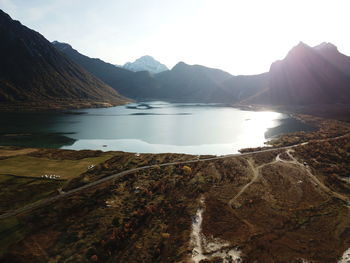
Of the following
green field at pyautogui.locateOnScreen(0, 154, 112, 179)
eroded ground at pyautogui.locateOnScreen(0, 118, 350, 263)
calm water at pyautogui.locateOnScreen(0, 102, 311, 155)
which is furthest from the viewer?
calm water at pyautogui.locateOnScreen(0, 102, 311, 155)

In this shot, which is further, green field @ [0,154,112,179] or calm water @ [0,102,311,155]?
calm water @ [0,102,311,155]

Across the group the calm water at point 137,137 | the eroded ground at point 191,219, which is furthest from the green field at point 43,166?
the calm water at point 137,137

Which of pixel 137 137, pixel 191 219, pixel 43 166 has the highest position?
pixel 43 166

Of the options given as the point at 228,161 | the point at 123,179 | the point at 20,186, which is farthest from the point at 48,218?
the point at 228,161

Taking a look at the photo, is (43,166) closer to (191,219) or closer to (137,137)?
(191,219)

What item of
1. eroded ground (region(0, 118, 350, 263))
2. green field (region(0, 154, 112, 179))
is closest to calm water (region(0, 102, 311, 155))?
green field (region(0, 154, 112, 179))

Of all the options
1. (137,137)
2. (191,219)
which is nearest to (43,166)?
(191,219)

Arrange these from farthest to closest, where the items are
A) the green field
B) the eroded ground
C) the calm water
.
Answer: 1. the calm water
2. the green field
3. the eroded ground

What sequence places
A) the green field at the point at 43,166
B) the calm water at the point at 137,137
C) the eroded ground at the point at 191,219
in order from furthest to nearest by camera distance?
the calm water at the point at 137,137 → the green field at the point at 43,166 → the eroded ground at the point at 191,219

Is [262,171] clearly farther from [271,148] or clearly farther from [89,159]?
[89,159]

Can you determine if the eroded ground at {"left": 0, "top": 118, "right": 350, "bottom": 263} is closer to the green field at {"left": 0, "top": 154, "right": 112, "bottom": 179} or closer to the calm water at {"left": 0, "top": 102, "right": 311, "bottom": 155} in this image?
the green field at {"left": 0, "top": 154, "right": 112, "bottom": 179}

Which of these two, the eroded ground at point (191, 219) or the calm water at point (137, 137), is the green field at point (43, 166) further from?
the calm water at point (137, 137)
